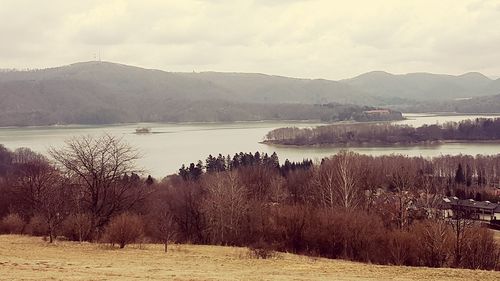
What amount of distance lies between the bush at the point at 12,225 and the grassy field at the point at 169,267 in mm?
3724

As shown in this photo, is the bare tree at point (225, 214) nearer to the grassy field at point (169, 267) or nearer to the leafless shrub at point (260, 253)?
the leafless shrub at point (260, 253)

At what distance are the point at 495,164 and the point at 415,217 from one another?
2491 centimetres

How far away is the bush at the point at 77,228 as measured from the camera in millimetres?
15422

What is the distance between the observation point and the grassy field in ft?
29.9

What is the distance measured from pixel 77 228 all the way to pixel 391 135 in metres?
67.0

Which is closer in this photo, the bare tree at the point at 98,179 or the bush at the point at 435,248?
the bush at the point at 435,248

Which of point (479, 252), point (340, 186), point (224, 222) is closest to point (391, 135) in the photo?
point (340, 186)

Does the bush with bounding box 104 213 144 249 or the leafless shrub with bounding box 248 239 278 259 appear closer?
the leafless shrub with bounding box 248 239 278 259

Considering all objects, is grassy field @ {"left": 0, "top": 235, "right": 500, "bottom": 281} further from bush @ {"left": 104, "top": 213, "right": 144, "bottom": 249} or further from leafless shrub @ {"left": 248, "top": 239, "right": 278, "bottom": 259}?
bush @ {"left": 104, "top": 213, "right": 144, "bottom": 249}

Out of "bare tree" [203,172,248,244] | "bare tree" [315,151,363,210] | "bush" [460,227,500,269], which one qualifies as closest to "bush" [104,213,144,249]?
"bare tree" [203,172,248,244]

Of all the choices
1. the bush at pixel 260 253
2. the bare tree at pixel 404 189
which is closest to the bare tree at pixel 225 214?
the bush at pixel 260 253

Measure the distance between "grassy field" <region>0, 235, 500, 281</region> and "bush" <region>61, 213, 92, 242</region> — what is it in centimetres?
176

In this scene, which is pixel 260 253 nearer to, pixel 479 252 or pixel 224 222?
pixel 479 252

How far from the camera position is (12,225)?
56.9ft
